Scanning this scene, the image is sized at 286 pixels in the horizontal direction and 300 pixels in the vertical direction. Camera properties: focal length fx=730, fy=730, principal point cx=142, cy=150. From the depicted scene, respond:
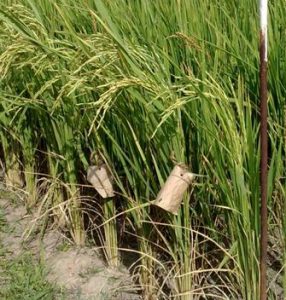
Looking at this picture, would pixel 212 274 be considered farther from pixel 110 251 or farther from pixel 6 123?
pixel 6 123

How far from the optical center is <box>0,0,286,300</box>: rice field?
1770 millimetres

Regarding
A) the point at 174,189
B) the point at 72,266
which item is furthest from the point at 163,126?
the point at 72,266

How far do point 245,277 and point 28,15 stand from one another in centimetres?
108

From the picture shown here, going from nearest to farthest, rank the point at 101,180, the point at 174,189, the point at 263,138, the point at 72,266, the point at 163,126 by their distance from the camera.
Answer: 1. the point at 263,138
2. the point at 174,189
3. the point at 163,126
4. the point at 101,180
5. the point at 72,266

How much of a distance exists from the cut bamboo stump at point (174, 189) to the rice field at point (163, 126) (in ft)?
0.27

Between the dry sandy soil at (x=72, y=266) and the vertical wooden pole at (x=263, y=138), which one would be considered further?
the dry sandy soil at (x=72, y=266)

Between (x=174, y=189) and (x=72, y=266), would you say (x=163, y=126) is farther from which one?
(x=72, y=266)

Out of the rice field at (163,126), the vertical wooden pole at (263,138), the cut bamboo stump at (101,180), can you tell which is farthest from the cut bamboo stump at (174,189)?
the cut bamboo stump at (101,180)

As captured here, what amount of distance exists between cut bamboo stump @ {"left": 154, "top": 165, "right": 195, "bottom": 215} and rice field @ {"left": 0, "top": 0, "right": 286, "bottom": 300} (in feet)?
0.27

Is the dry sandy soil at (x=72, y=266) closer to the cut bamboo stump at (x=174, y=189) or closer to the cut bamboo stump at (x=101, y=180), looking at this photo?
the cut bamboo stump at (x=101, y=180)

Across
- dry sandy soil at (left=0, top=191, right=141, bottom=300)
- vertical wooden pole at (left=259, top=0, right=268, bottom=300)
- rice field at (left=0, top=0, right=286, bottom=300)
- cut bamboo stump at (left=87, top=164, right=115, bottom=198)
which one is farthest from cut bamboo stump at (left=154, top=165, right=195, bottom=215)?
dry sandy soil at (left=0, top=191, right=141, bottom=300)

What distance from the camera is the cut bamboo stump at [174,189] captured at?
171cm

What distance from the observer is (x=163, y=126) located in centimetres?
183

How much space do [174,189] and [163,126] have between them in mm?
184
